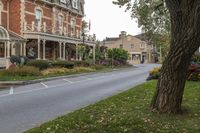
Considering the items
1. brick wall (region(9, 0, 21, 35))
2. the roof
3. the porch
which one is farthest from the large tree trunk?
the roof

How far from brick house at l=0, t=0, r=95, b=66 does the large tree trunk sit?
2710 cm

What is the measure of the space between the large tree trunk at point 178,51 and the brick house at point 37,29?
88.9 ft

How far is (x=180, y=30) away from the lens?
930 cm

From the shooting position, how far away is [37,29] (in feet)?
135

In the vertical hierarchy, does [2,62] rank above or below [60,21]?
below

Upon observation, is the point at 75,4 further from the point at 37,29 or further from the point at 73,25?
the point at 37,29

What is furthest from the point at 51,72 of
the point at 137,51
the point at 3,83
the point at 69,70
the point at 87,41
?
the point at 137,51

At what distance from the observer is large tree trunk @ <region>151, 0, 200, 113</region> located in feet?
30.0

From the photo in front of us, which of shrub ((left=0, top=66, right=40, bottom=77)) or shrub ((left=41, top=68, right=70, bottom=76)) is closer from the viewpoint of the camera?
shrub ((left=0, top=66, right=40, bottom=77))

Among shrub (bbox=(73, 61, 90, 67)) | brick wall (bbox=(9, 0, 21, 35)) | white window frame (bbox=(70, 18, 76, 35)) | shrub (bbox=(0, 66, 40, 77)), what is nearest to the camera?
shrub (bbox=(0, 66, 40, 77))

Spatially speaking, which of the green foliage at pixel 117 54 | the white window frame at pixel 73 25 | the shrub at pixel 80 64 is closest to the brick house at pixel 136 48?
the green foliage at pixel 117 54

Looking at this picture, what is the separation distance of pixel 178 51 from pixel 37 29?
33104 mm

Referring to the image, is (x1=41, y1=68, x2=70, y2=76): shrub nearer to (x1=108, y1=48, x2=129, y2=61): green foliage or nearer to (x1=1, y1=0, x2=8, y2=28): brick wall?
(x1=1, y1=0, x2=8, y2=28): brick wall

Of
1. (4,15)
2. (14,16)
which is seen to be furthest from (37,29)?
(4,15)
